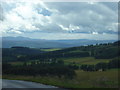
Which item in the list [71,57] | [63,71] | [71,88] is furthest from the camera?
[71,57]

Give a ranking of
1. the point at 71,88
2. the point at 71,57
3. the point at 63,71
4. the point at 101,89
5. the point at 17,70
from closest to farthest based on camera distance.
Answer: the point at 101,89, the point at 71,88, the point at 63,71, the point at 17,70, the point at 71,57

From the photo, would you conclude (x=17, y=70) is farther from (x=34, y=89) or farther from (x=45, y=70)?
(x=34, y=89)

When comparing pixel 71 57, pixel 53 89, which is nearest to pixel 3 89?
pixel 53 89

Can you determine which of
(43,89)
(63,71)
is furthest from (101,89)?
(63,71)

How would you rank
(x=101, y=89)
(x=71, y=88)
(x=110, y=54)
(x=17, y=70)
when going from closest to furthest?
(x=101, y=89)
(x=71, y=88)
(x=17, y=70)
(x=110, y=54)

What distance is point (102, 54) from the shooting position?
132375 mm

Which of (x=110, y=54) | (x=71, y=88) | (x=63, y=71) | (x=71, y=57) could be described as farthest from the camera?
(x=71, y=57)

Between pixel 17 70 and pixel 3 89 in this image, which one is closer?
pixel 3 89

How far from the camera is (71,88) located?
28.0 meters

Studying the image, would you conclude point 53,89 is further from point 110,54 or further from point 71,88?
point 110,54

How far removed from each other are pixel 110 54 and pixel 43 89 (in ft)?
331

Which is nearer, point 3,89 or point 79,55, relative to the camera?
point 3,89

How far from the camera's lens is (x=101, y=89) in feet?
84.7

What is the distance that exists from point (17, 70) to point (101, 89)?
5506 centimetres
